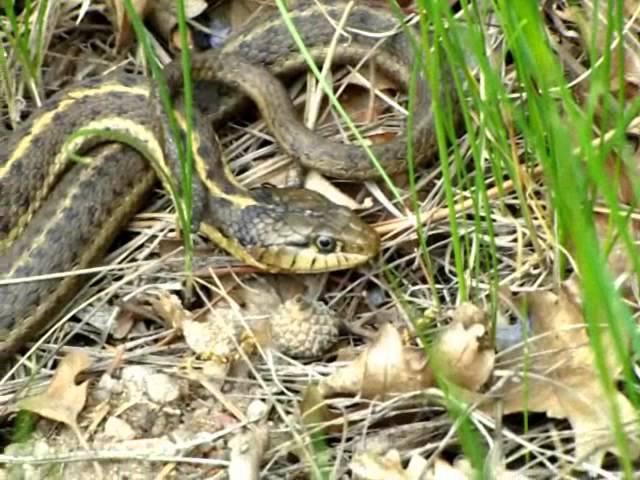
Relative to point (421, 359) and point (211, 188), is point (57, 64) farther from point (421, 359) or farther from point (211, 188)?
point (421, 359)

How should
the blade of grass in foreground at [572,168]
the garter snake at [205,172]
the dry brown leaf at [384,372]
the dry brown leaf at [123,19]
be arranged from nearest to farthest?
the blade of grass in foreground at [572,168] < the dry brown leaf at [384,372] < the garter snake at [205,172] < the dry brown leaf at [123,19]

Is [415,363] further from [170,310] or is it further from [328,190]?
[328,190]

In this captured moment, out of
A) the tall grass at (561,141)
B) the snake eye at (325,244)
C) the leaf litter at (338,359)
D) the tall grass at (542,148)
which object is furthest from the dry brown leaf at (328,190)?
the tall grass at (561,141)

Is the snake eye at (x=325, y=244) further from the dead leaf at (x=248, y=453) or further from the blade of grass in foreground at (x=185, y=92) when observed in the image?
the dead leaf at (x=248, y=453)

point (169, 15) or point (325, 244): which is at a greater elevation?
point (169, 15)

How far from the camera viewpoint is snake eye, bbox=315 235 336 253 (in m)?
3.30

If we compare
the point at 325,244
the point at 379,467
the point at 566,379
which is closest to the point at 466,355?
the point at 566,379

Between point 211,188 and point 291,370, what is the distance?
784 mm

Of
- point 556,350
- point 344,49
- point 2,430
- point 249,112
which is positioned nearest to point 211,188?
point 249,112

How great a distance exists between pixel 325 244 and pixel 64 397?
854mm

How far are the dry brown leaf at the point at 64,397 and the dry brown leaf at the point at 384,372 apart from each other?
0.67 m

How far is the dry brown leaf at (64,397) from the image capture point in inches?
119

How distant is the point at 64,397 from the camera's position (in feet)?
10.0

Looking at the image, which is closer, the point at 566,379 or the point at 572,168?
the point at 572,168
